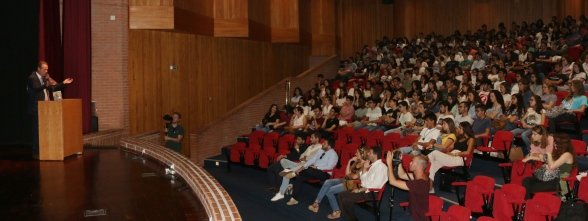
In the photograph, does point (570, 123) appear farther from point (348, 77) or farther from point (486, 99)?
point (348, 77)

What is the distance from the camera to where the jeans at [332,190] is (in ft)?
22.2

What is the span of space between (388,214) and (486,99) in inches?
138

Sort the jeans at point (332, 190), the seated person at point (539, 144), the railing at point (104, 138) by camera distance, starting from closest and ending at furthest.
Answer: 1. the seated person at point (539, 144)
2. the jeans at point (332, 190)
3. the railing at point (104, 138)

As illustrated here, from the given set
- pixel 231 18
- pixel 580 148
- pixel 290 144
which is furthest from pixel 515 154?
pixel 231 18

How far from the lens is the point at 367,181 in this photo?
20.8 ft

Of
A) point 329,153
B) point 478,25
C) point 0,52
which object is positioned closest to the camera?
point 329,153

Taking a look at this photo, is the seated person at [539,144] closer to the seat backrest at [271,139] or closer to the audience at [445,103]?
the audience at [445,103]

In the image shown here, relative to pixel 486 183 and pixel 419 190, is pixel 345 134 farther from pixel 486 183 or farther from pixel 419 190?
pixel 419 190

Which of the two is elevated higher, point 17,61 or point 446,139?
point 17,61

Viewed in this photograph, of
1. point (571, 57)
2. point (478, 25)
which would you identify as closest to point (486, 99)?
point (571, 57)

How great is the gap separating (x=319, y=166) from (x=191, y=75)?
5087 mm

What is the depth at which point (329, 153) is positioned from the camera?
7.52 m

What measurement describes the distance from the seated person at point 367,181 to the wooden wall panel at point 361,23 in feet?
43.8

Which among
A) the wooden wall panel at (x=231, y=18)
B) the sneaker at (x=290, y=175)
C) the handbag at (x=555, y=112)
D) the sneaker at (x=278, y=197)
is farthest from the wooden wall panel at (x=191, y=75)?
the handbag at (x=555, y=112)
